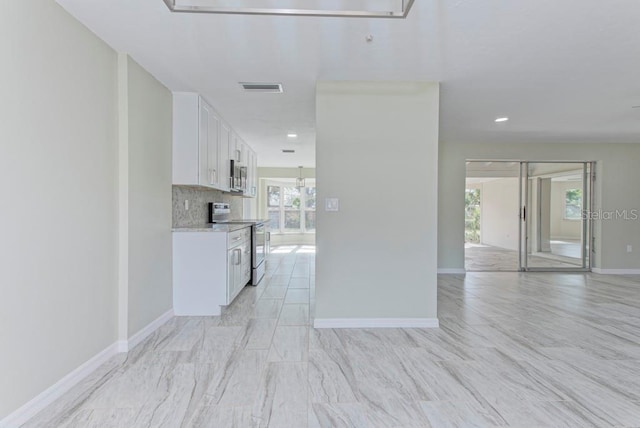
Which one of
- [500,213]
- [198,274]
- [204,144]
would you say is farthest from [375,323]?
[500,213]

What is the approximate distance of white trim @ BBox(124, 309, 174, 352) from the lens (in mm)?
2584

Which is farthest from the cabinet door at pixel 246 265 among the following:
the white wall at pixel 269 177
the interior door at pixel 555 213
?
the interior door at pixel 555 213

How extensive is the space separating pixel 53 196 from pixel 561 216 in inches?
290

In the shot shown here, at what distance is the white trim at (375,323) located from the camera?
120 inches

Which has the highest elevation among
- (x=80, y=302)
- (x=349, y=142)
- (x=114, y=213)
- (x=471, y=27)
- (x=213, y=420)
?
(x=471, y=27)

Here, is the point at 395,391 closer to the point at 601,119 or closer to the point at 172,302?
the point at 172,302

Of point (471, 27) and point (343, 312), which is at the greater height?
point (471, 27)

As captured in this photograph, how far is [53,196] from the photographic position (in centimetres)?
189

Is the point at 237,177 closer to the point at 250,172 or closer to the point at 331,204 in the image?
the point at 250,172

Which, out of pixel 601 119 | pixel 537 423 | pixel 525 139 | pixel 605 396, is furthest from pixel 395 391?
pixel 525 139

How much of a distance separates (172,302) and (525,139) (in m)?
5.82

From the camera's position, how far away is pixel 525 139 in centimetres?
545

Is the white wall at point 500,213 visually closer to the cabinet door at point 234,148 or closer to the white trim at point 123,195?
the cabinet door at point 234,148

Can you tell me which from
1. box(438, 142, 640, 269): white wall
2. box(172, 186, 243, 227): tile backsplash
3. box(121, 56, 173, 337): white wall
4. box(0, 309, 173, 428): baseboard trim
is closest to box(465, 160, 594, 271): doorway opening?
box(438, 142, 640, 269): white wall
